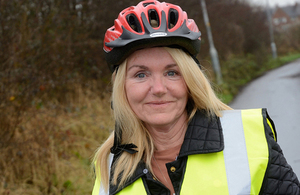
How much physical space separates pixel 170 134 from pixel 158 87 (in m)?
0.38

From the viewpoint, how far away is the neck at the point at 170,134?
6.84 feet

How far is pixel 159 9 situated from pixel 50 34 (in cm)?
487

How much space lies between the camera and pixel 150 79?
6.38 ft

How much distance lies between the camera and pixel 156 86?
1903mm

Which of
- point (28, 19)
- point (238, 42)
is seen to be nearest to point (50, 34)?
point (28, 19)

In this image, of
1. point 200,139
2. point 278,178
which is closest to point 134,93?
point 200,139

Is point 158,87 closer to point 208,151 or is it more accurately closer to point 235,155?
point 208,151

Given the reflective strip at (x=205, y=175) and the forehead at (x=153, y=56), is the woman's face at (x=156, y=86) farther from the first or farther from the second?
the reflective strip at (x=205, y=175)

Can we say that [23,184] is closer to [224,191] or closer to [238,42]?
[224,191]

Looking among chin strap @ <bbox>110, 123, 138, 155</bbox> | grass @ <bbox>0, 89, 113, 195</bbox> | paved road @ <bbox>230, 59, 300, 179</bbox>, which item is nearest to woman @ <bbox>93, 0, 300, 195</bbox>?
chin strap @ <bbox>110, 123, 138, 155</bbox>

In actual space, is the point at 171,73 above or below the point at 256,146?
above

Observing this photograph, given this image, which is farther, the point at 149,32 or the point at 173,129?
the point at 173,129

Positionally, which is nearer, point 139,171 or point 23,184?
point 139,171

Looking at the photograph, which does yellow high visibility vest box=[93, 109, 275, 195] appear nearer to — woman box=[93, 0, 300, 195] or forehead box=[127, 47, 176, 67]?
woman box=[93, 0, 300, 195]
